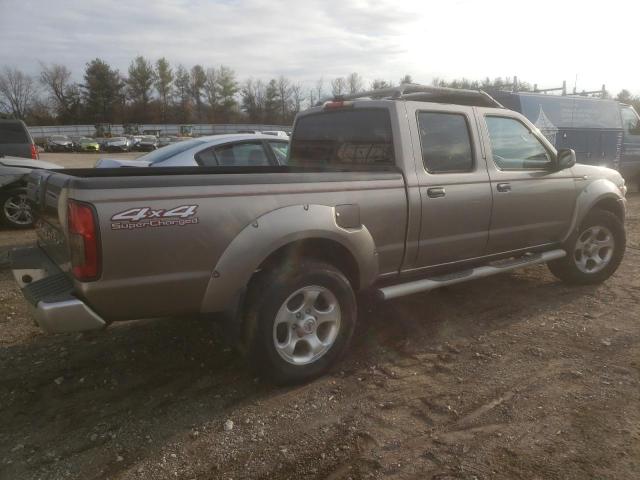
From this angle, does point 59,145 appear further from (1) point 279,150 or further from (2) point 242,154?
(1) point 279,150

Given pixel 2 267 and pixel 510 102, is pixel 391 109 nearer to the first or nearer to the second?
pixel 2 267

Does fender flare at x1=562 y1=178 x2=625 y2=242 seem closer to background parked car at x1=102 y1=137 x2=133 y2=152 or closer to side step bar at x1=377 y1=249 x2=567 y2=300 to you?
side step bar at x1=377 y1=249 x2=567 y2=300

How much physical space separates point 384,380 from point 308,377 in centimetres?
52

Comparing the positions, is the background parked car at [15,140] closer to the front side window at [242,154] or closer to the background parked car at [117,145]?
the front side window at [242,154]

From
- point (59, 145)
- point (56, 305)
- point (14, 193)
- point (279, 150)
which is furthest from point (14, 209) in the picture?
point (59, 145)

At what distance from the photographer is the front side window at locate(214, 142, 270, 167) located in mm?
7102

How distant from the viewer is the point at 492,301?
487cm

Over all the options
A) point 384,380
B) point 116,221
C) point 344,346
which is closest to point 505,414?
point 384,380

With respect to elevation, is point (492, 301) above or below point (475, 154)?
below

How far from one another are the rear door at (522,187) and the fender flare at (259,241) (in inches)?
69.2

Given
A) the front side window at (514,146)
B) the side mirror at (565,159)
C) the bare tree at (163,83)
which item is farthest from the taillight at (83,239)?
the bare tree at (163,83)

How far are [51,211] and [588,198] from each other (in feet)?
15.4

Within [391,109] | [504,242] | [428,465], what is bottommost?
[428,465]

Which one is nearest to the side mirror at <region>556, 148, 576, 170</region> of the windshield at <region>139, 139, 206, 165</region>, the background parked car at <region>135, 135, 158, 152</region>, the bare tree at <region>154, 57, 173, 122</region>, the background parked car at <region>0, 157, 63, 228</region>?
the windshield at <region>139, 139, 206, 165</region>
